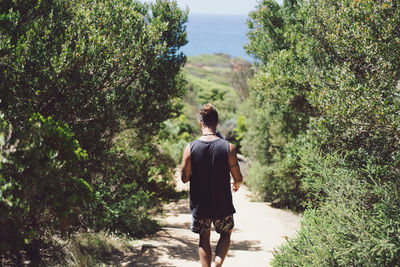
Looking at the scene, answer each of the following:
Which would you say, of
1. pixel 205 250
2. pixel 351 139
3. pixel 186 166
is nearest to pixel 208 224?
pixel 205 250

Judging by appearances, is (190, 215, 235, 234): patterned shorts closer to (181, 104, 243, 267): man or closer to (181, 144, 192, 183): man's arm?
(181, 104, 243, 267): man

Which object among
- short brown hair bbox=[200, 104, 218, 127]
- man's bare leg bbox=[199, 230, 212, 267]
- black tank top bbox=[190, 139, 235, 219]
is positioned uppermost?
short brown hair bbox=[200, 104, 218, 127]

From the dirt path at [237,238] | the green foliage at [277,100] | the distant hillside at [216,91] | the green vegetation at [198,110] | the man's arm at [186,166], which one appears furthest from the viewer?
the distant hillside at [216,91]

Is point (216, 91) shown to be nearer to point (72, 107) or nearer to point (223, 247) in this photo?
point (72, 107)

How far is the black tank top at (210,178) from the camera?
3740 millimetres

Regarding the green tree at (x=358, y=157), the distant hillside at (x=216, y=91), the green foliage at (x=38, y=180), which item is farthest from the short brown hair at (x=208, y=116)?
the distant hillside at (x=216, y=91)

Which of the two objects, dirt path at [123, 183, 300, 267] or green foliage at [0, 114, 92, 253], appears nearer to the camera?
green foliage at [0, 114, 92, 253]

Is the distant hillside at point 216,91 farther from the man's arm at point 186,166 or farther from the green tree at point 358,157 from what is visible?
the man's arm at point 186,166

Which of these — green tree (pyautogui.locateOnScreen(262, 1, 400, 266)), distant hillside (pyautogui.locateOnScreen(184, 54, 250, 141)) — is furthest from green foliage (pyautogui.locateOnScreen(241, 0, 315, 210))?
distant hillside (pyautogui.locateOnScreen(184, 54, 250, 141))

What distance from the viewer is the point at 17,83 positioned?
156 inches

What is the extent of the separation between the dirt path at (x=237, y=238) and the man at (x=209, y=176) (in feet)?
6.59

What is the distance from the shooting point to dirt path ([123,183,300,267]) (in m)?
5.86

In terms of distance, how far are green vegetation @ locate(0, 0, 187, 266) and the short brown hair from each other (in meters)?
1.36

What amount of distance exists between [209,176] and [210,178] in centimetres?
3
